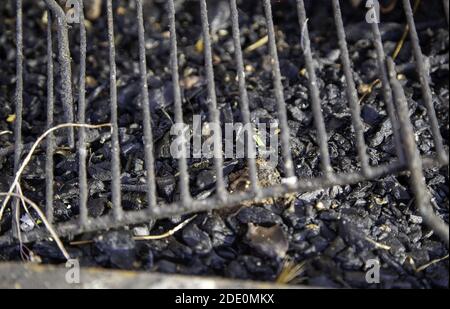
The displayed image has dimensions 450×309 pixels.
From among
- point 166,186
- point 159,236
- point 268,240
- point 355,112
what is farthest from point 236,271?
point 355,112

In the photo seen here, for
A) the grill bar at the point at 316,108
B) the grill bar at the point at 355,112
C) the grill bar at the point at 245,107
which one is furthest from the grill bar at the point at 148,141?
the grill bar at the point at 355,112

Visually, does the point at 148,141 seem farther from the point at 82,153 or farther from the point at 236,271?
the point at 236,271

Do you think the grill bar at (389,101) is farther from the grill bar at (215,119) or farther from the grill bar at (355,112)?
the grill bar at (215,119)
